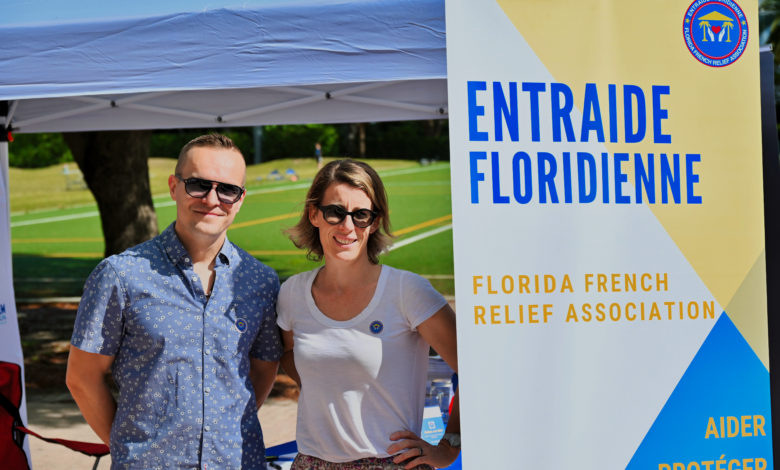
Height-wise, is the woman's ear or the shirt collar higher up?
the woman's ear

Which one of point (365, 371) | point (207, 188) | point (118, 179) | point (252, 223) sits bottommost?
point (365, 371)

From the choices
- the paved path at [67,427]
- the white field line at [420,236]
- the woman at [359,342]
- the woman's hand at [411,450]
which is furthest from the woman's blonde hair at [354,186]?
the white field line at [420,236]

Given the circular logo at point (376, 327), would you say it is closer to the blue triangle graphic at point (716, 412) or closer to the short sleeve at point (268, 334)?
the short sleeve at point (268, 334)

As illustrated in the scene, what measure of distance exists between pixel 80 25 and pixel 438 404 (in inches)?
96.8

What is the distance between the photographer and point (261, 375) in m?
2.60

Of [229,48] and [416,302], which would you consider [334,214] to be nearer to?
[416,302]

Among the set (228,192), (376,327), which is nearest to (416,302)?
(376,327)

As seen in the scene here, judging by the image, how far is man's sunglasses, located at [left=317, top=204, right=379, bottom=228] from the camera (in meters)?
2.29

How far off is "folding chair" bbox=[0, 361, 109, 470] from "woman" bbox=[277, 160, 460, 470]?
166 centimetres

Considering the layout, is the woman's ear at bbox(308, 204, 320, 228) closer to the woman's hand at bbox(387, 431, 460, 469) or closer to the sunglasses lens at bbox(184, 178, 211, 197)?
the sunglasses lens at bbox(184, 178, 211, 197)

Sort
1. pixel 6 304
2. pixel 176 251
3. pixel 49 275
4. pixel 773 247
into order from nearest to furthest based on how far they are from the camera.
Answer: pixel 176 251 < pixel 773 247 < pixel 6 304 < pixel 49 275

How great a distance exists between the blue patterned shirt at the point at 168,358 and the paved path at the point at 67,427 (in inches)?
130

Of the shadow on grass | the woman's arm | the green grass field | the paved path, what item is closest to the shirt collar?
the woman's arm

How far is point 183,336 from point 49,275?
13.2 m
